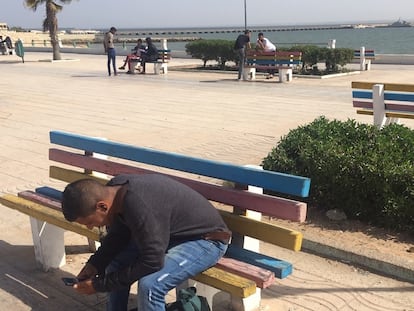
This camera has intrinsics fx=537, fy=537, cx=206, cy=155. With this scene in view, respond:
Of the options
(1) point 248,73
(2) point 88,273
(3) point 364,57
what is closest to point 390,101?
(2) point 88,273

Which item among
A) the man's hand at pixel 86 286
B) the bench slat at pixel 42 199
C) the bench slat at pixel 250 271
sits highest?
the bench slat at pixel 42 199

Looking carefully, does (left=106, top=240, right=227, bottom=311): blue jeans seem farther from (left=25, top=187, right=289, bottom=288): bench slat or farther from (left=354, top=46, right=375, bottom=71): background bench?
(left=354, top=46, right=375, bottom=71): background bench

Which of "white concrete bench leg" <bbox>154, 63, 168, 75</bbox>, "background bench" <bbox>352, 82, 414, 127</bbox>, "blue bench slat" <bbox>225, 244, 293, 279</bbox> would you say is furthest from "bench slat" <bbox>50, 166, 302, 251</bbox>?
"white concrete bench leg" <bbox>154, 63, 168, 75</bbox>

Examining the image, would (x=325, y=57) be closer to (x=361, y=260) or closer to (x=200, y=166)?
(x=361, y=260)

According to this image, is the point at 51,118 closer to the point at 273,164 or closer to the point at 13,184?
the point at 13,184

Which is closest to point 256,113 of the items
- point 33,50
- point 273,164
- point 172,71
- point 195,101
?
point 195,101

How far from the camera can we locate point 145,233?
8.16 feet

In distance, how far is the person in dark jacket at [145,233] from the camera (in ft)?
8.23

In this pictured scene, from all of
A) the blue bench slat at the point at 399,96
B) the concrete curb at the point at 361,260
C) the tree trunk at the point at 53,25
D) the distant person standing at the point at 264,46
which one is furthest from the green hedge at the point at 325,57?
the concrete curb at the point at 361,260

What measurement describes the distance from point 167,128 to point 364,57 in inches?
499

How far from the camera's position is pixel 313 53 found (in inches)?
699

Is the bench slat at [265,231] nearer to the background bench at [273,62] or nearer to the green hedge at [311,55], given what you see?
the background bench at [273,62]

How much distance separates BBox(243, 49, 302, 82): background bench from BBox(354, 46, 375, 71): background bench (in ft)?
14.6

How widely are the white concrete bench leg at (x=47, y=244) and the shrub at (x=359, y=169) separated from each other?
6.93 ft
